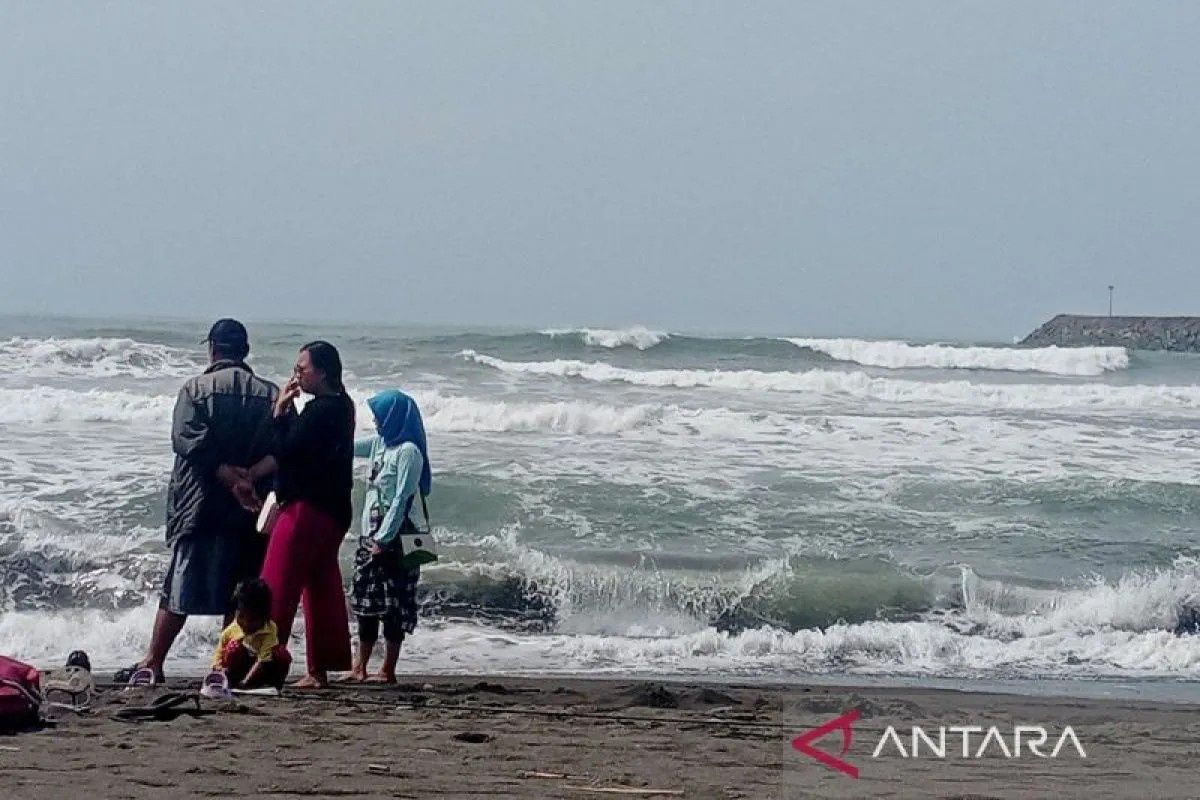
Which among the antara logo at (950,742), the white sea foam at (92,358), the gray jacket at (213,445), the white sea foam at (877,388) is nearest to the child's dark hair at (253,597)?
the gray jacket at (213,445)

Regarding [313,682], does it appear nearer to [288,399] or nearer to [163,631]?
[163,631]

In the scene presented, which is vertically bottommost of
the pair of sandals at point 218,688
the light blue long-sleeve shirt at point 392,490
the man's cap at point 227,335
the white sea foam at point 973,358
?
the pair of sandals at point 218,688

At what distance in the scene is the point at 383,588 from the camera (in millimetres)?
6777

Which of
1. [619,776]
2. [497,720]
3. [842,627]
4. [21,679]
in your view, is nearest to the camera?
[619,776]

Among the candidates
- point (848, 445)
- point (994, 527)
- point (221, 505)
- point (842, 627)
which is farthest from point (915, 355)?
point (221, 505)

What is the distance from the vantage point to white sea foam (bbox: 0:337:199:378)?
21.8 metres

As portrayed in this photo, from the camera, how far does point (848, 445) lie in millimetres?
16672

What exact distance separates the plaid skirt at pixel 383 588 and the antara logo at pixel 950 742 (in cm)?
199

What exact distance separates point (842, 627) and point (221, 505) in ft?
15.4

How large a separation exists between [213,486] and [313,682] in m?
1.00

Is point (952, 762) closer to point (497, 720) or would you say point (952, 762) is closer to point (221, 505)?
point (497, 720)

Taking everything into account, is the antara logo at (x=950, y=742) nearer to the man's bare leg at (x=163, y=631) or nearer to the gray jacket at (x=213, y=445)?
the gray jacket at (x=213, y=445)

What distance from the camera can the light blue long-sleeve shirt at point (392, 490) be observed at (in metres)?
6.60

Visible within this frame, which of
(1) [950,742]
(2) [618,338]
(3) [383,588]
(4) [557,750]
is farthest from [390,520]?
(2) [618,338]
